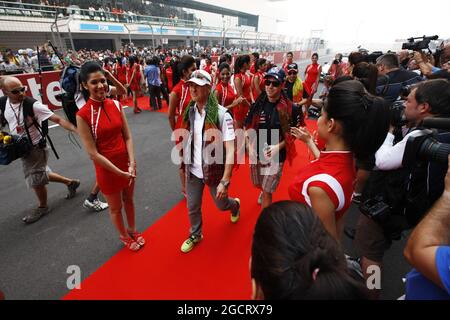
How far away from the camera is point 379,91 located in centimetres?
381

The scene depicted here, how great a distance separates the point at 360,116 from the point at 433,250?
0.70m

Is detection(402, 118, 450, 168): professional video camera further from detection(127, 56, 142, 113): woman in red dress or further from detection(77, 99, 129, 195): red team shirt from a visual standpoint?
detection(127, 56, 142, 113): woman in red dress

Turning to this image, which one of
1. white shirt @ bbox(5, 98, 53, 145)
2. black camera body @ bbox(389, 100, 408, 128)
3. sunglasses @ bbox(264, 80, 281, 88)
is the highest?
sunglasses @ bbox(264, 80, 281, 88)

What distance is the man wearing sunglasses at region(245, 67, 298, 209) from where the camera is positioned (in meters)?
2.61

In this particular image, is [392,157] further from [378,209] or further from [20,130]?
[20,130]

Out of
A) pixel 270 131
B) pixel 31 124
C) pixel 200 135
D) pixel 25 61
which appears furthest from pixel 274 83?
pixel 25 61

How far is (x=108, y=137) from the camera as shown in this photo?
229 cm

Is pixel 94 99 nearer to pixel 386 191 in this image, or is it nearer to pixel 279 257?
pixel 279 257

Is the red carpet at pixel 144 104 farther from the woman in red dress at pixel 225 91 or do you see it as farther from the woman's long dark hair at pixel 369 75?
the woman's long dark hair at pixel 369 75

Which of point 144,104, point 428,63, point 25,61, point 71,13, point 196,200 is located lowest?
point 144,104

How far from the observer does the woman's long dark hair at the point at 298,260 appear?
25.4 inches

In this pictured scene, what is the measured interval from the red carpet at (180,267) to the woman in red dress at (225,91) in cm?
223

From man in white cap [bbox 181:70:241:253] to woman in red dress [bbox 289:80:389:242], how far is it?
0.99 m

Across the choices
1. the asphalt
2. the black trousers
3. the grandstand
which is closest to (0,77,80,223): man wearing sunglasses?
the asphalt
